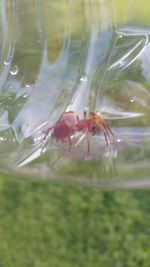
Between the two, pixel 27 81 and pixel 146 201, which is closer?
pixel 27 81

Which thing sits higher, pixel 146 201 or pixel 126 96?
pixel 126 96

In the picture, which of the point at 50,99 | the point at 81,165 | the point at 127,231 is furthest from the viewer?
the point at 127,231

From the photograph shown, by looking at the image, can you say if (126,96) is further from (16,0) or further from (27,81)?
(16,0)

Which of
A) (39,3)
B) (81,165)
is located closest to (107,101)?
(81,165)

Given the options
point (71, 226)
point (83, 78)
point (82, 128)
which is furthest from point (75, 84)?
point (71, 226)

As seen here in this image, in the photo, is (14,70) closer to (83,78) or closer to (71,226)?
(83,78)
